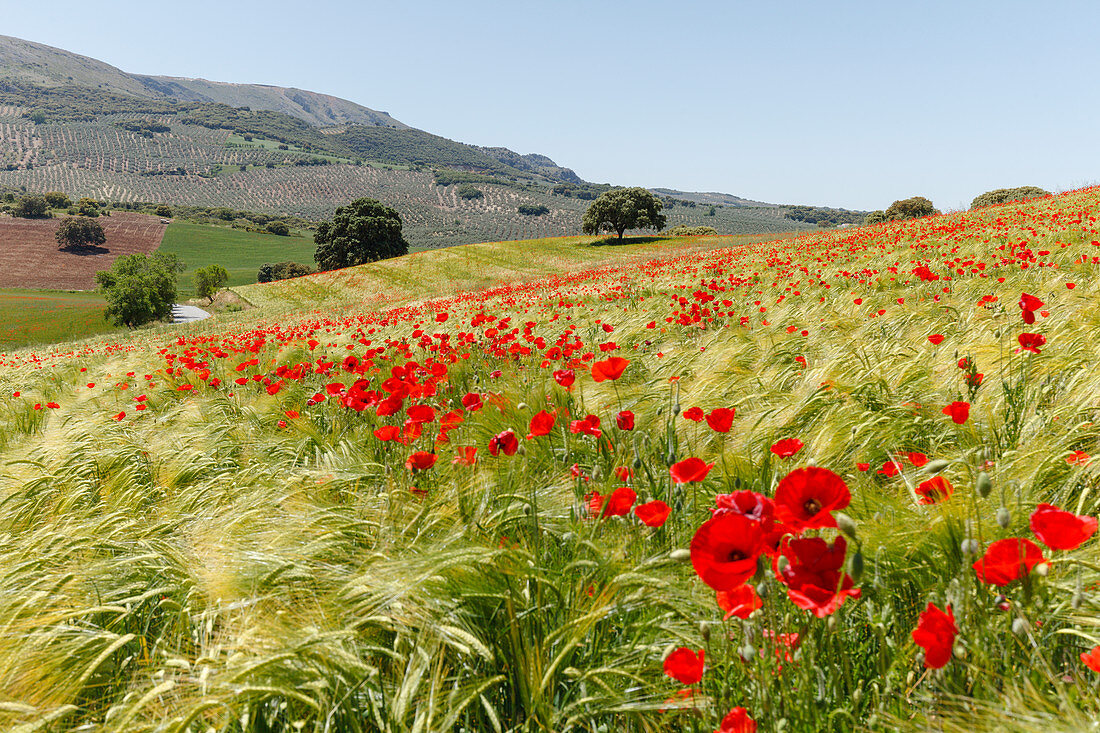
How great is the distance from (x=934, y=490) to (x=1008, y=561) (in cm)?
43

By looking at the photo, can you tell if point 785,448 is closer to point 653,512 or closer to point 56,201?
point 653,512

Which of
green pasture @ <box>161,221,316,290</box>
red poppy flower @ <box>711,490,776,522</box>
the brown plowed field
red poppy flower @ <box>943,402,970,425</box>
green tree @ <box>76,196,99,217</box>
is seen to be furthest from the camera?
green tree @ <box>76,196,99,217</box>

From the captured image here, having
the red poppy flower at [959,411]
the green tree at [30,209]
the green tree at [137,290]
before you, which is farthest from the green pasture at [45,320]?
the green tree at [30,209]

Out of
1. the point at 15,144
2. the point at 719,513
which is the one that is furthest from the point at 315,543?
the point at 15,144

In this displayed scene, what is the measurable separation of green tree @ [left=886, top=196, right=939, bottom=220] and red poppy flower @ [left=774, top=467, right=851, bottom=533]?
4663cm

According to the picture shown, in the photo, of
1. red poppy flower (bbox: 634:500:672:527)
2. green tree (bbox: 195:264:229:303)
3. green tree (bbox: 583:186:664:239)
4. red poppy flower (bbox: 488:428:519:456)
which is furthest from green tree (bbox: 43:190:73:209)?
red poppy flower (bbox: 634:500:672:527)

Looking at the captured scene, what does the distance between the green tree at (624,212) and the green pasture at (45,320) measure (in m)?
39.3

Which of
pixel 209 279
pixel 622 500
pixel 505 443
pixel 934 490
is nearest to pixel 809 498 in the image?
pixel 622 500

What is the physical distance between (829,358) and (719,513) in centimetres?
268

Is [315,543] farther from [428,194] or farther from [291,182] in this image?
[291,182]

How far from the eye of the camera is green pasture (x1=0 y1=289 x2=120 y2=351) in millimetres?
34812

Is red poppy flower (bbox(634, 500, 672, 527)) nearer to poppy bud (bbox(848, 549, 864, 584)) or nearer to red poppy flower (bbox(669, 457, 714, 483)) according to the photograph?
red poppy flower (bbox(669, 457, 714, 483))

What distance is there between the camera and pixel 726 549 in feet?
2.99

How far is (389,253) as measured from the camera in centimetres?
5228
